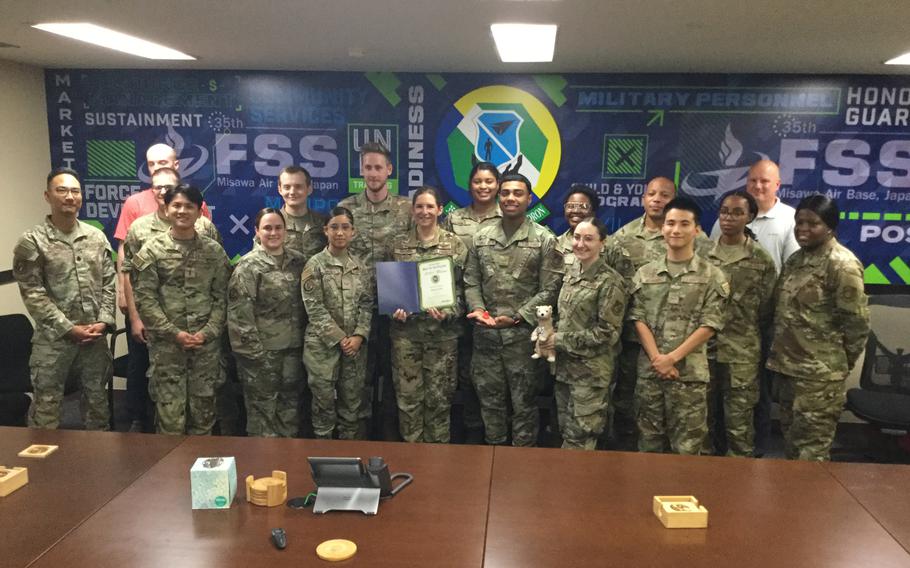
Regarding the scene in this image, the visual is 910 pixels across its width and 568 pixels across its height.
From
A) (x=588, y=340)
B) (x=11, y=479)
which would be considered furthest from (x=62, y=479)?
(x=588, y=340)

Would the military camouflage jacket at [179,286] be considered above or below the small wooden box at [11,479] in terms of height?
above

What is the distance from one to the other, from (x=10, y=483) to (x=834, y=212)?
382cm

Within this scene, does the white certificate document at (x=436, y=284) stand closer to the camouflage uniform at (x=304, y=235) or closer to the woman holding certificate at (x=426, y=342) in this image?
the woman holding certificate at (x=426, y=342)

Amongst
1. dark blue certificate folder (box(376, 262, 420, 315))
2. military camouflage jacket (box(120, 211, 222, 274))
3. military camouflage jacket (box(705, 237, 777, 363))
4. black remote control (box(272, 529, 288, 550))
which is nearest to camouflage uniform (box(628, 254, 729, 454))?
military camouflage jacket (box(705, 237, 777, 363))

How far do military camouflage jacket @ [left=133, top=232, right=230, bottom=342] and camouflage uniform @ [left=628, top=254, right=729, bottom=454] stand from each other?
241cm

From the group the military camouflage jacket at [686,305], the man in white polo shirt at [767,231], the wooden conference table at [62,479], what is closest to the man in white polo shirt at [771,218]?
the man in white polo shirt at [767,231]

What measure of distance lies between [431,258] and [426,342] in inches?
20.3

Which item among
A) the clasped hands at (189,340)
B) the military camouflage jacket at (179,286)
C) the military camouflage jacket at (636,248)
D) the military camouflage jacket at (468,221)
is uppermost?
the military camouflage jacket at (468,221)

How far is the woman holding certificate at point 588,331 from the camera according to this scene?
3619 millimetres

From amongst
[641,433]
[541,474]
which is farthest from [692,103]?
[541,474]

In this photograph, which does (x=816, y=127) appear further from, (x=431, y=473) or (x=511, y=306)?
(x=431, y=473)

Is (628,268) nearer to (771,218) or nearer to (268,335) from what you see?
(771,218)

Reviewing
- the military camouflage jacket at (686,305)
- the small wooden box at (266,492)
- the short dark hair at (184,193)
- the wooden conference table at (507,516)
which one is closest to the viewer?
the wooden conference table at (507,516)

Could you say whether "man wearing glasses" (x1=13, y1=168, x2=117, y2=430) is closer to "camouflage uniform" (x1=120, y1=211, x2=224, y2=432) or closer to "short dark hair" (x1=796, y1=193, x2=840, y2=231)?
"camouflage uniform" (x1=120, y1=211, x2=224, y2=432)
